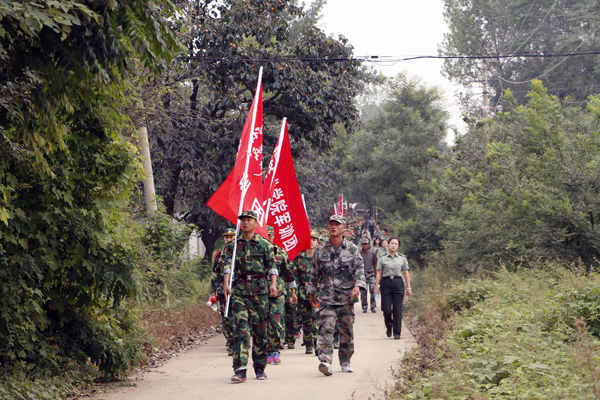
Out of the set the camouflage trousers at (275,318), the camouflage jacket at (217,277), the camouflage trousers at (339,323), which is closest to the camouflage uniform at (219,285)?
the camouflage jacket at (217,277)

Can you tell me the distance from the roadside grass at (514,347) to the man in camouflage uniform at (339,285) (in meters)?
0.85

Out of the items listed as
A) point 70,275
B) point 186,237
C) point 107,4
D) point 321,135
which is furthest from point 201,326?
point 107,4

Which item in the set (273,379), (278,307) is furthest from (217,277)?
(273,379)

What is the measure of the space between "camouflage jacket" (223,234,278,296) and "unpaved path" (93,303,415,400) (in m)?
1.16

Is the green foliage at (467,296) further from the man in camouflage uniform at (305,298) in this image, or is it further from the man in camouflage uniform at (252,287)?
the man in camouflage uniform at (252,287)

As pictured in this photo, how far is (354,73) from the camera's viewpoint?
786 inches

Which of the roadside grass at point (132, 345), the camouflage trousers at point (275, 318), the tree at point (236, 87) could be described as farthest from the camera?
the tree at point (236, 87)

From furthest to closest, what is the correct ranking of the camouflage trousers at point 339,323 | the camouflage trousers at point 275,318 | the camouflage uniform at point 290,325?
1. the camouflage uniform at point 290,325
2. the camouflage trousers at point 275,318
3. the camouflage trousers at point 339,323

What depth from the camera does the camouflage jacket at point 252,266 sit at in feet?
28.6

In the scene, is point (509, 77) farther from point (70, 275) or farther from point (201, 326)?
point (70, 275)

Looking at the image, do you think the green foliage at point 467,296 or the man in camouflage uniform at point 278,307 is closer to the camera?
the man in camouflage uniform at point 278,307

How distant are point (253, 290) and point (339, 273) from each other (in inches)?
45.2

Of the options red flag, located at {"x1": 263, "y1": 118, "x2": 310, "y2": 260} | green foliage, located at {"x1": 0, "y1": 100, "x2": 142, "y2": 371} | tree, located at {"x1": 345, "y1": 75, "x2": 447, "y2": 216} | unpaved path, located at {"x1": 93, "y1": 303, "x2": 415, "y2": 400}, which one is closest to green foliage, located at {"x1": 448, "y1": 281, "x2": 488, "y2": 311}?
unpaved path, located at {"x1": 93, "y1": 303, "x2": 415, "y2": 400}

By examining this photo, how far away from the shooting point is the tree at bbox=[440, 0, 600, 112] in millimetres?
43344
